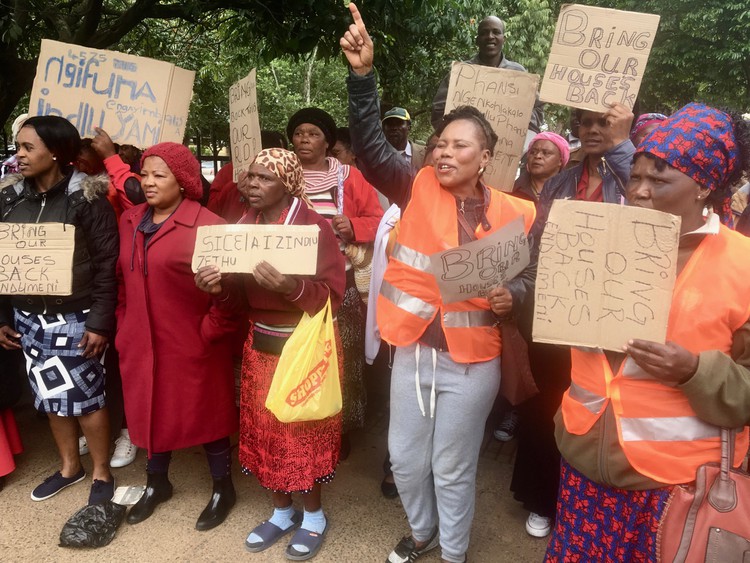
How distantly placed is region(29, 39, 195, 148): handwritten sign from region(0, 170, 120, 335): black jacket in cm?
51

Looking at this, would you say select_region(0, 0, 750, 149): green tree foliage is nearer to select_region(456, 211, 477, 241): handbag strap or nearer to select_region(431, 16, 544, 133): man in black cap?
select_region(431, 16, 544, 133): man in black cap

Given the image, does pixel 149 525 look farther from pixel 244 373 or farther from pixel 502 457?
pixel 502 457

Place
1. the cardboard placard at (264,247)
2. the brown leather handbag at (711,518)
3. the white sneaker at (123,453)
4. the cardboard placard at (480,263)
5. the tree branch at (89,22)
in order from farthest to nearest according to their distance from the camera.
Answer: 1. the tree branch at (89,22)
2. the white sneaker at (123,453)
3. the cardboard placard at (264,247)
4. the cardboard placard at (480,263)
5. the brown leather handbag at (711,518)

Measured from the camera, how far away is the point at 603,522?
185cm

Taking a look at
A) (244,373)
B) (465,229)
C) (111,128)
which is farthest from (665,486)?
(111,128)

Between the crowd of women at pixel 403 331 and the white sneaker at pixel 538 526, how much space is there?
0.02 m

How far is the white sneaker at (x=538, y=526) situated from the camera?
2.94 meters

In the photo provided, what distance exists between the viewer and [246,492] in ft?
10.8

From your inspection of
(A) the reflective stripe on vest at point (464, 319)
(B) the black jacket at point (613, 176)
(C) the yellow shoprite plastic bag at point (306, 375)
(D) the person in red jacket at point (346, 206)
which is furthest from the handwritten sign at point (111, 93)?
(B) the black jacket at point (613, 176)

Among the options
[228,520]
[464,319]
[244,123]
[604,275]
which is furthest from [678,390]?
[244,123]

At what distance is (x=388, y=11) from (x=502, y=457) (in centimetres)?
339

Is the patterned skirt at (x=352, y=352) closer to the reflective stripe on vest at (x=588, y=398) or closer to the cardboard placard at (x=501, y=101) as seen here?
the cardboard placard at (x=501, y=101)

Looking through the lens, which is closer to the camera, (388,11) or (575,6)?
(575,6)

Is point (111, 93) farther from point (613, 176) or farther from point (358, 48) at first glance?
point (613, 176)
